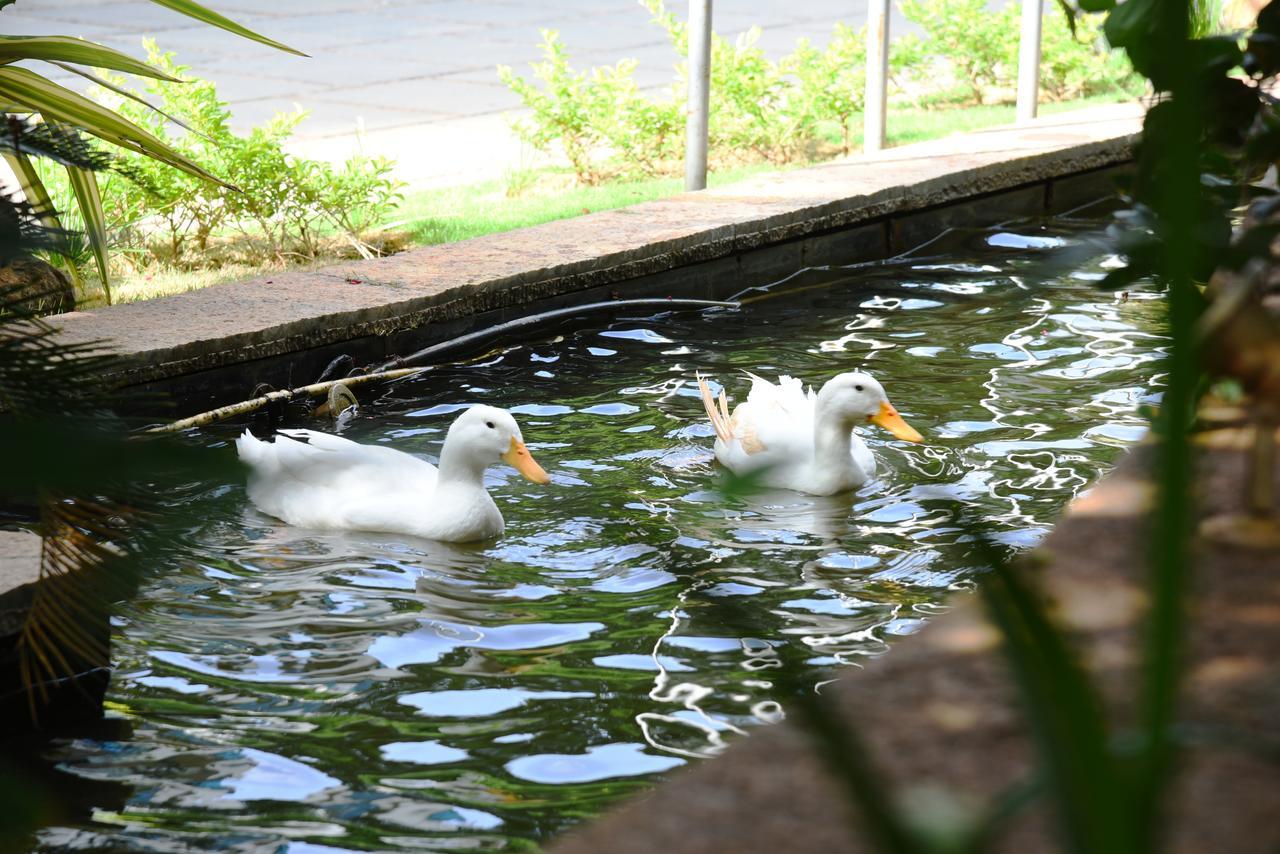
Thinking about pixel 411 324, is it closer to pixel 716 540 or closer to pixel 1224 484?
pixel 716 540

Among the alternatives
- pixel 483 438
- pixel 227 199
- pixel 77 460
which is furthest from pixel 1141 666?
pixel 227 199

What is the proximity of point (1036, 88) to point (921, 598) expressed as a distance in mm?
6517

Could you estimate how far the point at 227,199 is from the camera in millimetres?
7160

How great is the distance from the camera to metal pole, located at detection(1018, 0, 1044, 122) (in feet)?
30.2

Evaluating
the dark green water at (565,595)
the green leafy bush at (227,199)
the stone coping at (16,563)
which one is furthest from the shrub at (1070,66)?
the stone coping at (16,563)

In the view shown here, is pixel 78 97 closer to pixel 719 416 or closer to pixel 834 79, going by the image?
pixel 719 416

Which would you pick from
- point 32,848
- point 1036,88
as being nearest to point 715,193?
point 1036,88

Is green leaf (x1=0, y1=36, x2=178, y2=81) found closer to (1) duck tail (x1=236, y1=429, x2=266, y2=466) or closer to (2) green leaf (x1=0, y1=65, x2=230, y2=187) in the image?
(2) green leaf (x1=0, y1=65, x2=230, y2=187)

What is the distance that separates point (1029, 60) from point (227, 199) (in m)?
5.23

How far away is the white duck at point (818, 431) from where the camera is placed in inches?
195

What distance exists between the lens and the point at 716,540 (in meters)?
4.48

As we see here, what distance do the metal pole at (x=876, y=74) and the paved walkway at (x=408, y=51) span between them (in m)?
2.24

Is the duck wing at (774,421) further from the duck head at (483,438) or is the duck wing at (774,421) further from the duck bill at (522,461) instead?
the duck head at (483,438)

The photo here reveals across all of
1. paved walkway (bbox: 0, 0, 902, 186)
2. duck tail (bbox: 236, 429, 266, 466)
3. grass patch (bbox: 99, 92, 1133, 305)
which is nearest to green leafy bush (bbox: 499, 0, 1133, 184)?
grass patch (bbox: 99, 92, 1133, 305)
